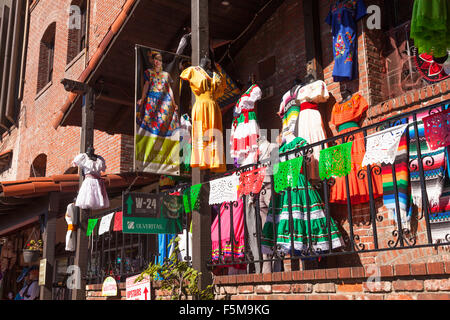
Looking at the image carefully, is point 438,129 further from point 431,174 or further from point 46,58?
point 46,58

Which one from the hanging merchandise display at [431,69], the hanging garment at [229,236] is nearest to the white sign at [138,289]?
the hanging garment at [229,236]

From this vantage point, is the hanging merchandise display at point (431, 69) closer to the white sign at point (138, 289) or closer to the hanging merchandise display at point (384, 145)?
the hanging merchandise display at point (384, 145)

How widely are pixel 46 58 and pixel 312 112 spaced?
13655 mm

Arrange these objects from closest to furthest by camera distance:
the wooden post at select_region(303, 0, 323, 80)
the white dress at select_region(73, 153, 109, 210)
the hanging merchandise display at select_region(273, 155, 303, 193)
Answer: the hanging merchandise display at select_region(273, 155, 303, 193), the wooden post at select_region(303, 0, 323, 80), the white dress at select_region(73, 153, 109, 210)

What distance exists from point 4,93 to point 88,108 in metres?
12.2

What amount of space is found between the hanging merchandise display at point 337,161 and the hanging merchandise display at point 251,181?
0.70 meters

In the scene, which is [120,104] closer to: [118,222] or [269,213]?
[118,222]

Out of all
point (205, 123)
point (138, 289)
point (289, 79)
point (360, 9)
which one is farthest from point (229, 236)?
point (360, 9)

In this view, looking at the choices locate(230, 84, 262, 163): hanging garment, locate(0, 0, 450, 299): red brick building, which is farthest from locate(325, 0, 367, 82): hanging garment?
locate(230, 84, 262, 163): hanging garment

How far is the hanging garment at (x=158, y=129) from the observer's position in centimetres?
618

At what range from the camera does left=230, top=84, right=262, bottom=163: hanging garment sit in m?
6.76

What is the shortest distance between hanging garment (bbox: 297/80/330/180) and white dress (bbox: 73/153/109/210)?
353 centimetres

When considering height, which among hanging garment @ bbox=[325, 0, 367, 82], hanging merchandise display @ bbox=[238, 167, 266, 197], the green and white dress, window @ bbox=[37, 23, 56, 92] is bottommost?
the green and white dress

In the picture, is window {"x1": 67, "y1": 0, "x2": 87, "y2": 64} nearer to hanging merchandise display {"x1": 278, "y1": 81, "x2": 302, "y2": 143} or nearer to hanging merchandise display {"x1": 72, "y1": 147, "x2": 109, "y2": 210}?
hanging merchandise display {"x1": 72, "y1": 147, "x2": 109, "y2": 210}
